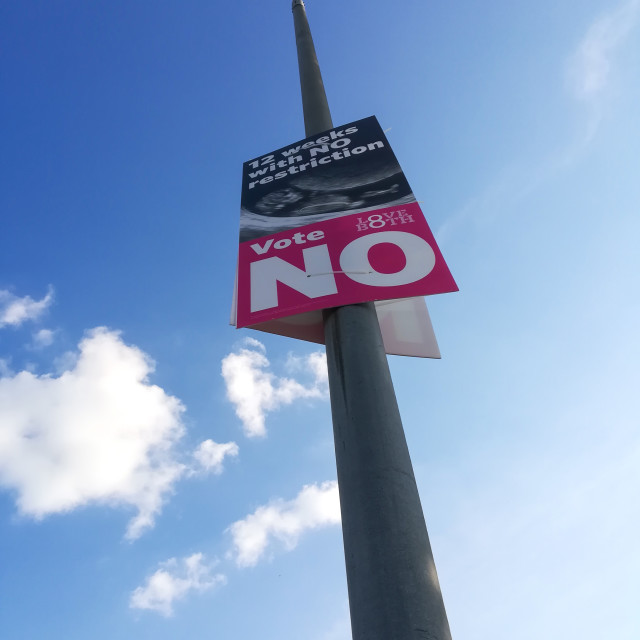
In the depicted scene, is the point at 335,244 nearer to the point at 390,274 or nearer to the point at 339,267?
the point at 339,267

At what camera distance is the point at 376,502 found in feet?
10.5

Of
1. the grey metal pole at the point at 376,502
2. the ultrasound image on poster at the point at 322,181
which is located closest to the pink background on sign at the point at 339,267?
the ultrasound image on poster at the point at 322,181

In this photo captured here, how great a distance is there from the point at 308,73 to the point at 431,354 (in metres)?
3.90

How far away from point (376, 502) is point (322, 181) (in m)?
3.76

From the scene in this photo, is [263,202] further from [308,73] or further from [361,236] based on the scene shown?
[308,73]

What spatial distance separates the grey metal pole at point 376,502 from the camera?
9.24 ft

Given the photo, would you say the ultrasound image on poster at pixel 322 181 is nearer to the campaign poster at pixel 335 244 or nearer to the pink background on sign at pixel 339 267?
the campaign poster at pixel 335 244

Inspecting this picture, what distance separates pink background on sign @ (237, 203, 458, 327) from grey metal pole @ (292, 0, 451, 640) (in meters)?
0.28

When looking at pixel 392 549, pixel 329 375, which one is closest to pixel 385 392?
pixel 329 375

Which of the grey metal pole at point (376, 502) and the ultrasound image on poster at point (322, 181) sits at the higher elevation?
the ultrasound image on poster at point (322, 181)

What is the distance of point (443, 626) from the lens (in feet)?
9.21

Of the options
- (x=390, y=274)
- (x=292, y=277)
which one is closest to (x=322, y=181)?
(x=292, y=277)

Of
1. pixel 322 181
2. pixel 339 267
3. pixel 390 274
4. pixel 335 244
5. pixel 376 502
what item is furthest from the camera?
pixel 322 181

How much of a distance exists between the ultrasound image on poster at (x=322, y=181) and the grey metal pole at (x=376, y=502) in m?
1.69
